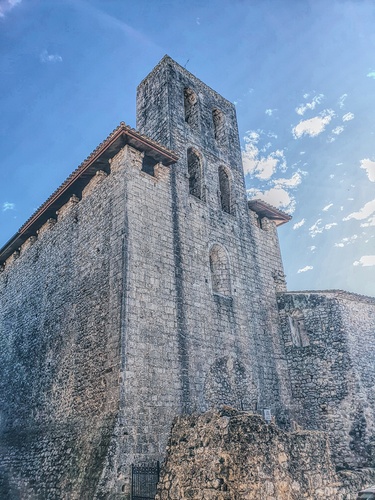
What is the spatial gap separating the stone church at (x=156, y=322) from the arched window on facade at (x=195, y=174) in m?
0.05

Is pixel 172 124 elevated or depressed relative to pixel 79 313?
elevated

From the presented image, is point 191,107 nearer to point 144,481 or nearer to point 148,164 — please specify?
point 148,164

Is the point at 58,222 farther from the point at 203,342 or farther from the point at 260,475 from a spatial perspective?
the point at 260,475

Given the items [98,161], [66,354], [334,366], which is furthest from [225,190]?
[66,354]

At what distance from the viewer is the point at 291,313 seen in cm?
1320

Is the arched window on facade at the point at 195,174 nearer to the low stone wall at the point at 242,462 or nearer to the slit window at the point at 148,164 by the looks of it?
the slit window at the point at 148,164

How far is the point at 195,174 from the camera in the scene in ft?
44.5

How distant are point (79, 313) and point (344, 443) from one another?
8.26m

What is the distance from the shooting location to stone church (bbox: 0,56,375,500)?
848 cm

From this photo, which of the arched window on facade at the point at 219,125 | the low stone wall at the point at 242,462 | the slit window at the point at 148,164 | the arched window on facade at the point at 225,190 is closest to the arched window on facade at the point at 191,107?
the arched window on facade at the point at 219,125

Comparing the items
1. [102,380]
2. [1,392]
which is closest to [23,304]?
[1,392]

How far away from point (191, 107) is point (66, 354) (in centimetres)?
1020

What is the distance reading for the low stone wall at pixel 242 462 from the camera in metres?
5.03

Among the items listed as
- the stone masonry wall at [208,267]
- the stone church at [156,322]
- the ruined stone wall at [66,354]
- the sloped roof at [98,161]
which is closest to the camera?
the ruined stone wall at [66,354]
